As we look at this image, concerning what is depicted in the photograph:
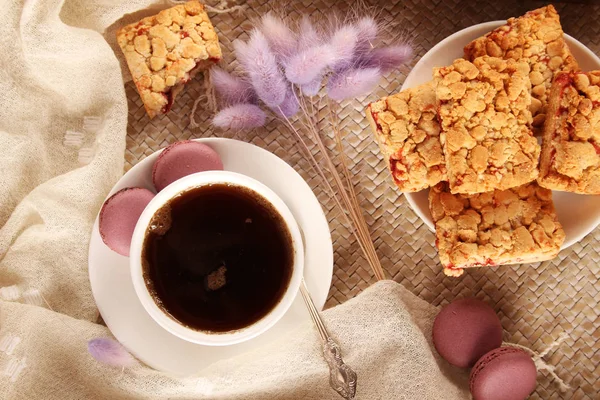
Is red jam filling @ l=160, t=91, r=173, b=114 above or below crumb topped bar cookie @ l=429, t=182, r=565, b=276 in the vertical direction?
above

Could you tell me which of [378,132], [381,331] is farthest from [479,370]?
[378,132]

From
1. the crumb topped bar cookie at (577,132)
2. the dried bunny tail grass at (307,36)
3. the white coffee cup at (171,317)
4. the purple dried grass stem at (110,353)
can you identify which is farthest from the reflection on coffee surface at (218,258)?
the crumb topped bar cookie at (577,132)

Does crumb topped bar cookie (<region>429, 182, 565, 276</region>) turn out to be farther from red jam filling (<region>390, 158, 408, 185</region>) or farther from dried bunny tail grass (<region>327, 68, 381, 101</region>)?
dried bunny tail grass (<region>327, 68, 381, 101</region>)

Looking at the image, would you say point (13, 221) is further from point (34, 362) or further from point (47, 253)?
point (34, 362)

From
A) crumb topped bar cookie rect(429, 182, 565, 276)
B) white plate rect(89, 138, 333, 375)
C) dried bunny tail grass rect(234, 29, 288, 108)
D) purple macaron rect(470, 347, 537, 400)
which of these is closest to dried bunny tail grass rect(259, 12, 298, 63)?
dried bunny tail grass rect(234, 29, 288, 108)

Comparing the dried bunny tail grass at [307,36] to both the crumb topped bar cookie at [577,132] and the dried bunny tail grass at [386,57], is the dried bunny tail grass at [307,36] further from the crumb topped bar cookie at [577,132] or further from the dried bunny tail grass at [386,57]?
the crumb topped bar cookie at [577,132]

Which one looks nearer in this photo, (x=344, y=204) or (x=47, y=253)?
(x=47, y=253)
